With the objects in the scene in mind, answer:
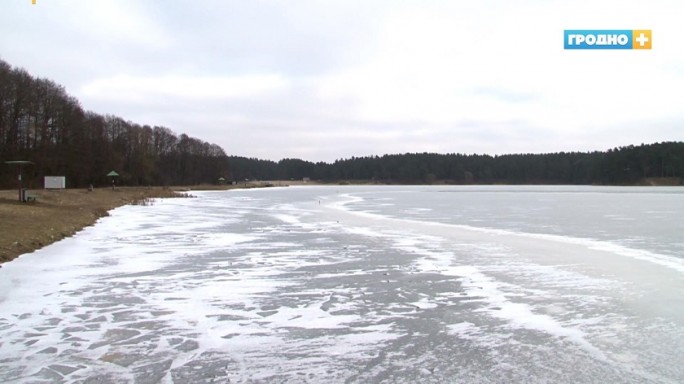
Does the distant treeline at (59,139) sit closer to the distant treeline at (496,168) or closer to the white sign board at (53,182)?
the white sign board at (53,182)

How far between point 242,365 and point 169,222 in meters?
15.8

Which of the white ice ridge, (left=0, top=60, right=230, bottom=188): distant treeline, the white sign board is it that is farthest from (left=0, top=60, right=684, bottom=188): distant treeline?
the white ice ridge

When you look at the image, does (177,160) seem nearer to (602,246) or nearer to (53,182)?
(53,182)

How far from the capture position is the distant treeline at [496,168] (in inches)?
3935

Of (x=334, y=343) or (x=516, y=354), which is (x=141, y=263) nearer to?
(x=334, y=343)

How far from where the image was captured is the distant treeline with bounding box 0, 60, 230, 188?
49.0 metres

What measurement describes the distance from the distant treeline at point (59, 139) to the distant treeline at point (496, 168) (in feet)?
225

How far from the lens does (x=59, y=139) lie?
56031 millimetres

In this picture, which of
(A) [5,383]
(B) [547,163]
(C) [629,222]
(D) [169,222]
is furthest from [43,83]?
(B) [547,163]

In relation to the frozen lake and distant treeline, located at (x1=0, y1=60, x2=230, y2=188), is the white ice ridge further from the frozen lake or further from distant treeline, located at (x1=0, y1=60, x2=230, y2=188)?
distant treeline, located at (x1=0, y1=60, x2=230, y2=188)

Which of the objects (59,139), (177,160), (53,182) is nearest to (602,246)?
(53,182)

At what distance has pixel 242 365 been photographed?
13.5 ft

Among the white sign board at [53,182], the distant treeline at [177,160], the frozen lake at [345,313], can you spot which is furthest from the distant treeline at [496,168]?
the frozen lake at [345,313]

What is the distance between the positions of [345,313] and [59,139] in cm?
5897
